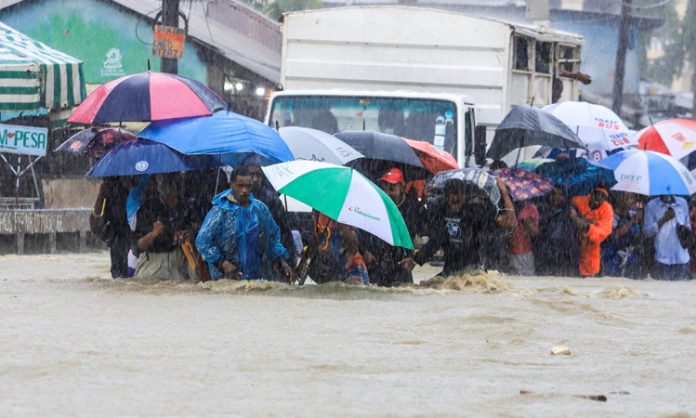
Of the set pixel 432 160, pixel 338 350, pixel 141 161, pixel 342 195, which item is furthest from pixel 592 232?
pixel 338 350

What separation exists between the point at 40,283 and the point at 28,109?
6.75 metres

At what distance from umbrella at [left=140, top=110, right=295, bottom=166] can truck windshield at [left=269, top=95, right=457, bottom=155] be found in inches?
153

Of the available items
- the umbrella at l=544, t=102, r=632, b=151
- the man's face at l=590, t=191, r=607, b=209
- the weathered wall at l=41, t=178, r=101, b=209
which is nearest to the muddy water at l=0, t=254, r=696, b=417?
the man's face at l=590, t=191, r=607, b=209

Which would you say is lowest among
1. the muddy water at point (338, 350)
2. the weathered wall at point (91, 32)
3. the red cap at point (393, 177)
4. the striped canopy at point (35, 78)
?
the muddy water at point (338, 350)

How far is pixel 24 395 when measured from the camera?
679 centimetres

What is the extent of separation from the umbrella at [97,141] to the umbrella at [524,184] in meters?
4.60

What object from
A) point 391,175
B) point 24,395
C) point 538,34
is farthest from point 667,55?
point 24,395

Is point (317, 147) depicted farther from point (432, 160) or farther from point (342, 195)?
point (342, 195)

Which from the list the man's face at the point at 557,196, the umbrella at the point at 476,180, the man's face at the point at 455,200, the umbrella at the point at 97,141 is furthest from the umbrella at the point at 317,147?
the man's face at the point at 557,196

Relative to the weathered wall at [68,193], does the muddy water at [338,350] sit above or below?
below

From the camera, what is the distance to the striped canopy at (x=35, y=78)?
18.4 metres

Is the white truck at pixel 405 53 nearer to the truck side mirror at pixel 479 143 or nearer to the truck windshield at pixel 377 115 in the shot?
the truck side mirror at pixel 479 143

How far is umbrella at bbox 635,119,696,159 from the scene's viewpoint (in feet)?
61.8

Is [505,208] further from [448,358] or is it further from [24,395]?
[24,395]
